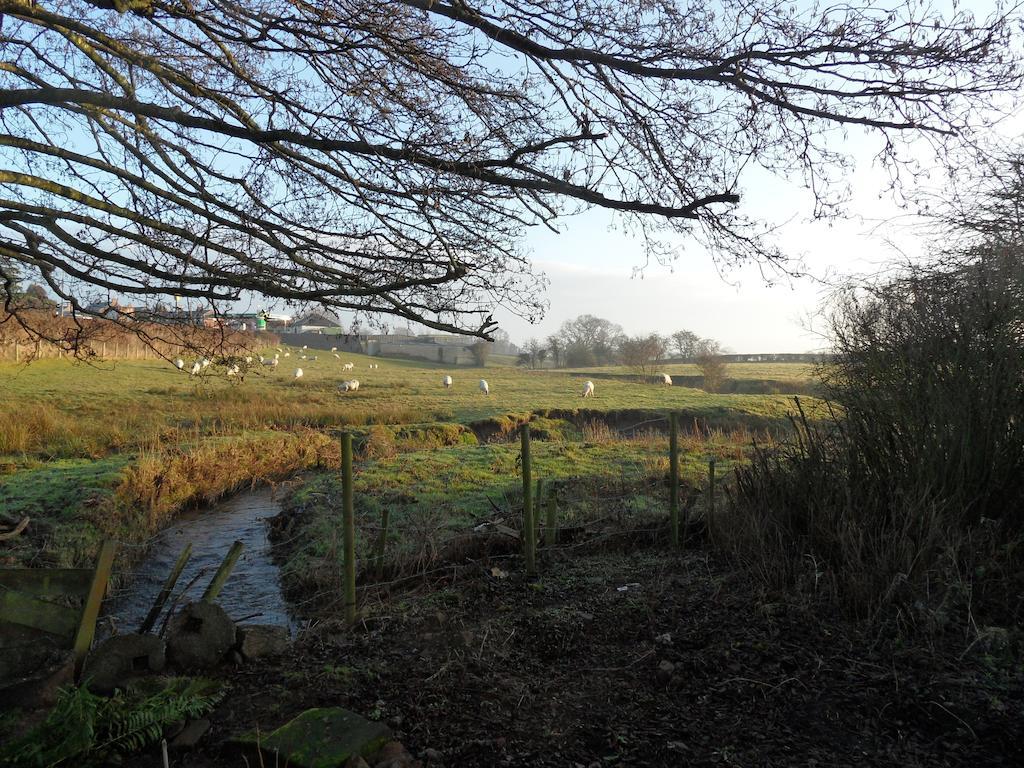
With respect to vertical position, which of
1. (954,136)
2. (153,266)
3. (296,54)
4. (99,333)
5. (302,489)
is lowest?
(302,489)

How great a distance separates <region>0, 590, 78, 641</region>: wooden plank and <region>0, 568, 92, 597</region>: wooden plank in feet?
0.61

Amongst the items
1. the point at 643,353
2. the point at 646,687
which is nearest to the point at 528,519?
the point at 646,687

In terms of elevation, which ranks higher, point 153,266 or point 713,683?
point 153,266

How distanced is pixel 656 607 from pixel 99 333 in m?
6.37

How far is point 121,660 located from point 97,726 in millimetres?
632

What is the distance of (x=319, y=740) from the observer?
3.27m

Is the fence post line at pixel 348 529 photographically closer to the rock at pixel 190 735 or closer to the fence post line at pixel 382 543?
the fence post line at pixel 382 543

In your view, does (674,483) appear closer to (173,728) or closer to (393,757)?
(393,757)

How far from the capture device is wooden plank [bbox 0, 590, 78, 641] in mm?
3988

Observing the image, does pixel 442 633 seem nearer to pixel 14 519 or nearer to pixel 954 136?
pixel 954 136

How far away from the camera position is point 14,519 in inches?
355

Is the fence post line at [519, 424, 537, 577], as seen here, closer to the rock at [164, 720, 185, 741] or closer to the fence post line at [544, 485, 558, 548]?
the fence post line at [544, 485, 558, 548]

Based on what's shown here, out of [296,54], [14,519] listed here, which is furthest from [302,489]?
[296,54]

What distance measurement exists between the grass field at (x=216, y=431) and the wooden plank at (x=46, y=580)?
409 centimetres
